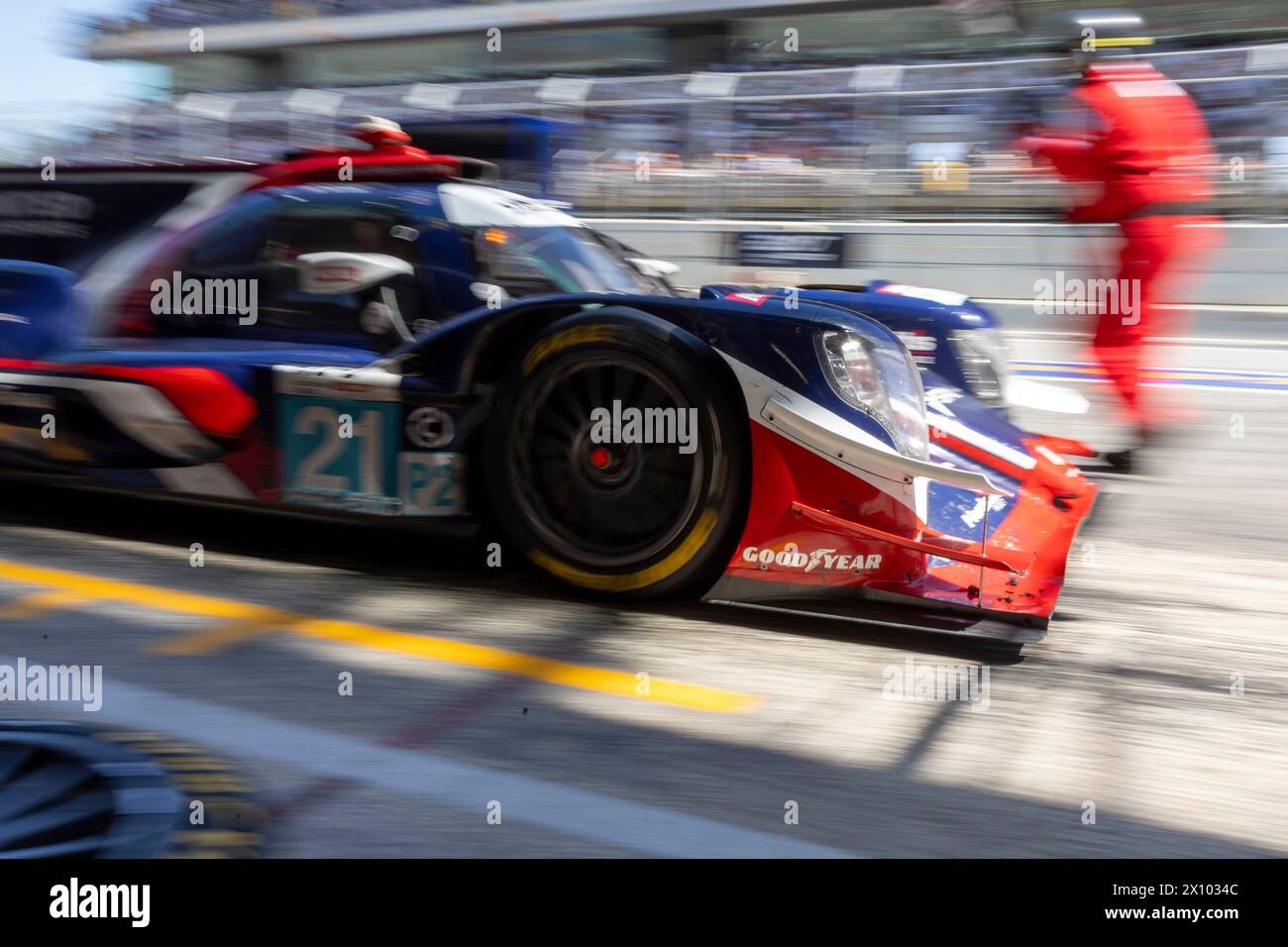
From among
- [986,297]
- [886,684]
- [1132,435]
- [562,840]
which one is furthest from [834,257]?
[562,840]

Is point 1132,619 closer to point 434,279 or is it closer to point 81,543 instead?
point 434,279

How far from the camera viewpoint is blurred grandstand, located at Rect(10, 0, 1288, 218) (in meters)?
12.4

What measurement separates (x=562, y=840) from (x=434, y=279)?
1.97 m

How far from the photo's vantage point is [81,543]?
12.3 feet

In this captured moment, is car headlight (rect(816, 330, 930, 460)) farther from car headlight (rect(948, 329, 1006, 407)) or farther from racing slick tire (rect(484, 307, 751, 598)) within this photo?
car headlight (rect(948, 329, 1006, 407))

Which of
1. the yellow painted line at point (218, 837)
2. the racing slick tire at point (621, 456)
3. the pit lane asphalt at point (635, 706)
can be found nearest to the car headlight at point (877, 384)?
the racing slick tire at point (621, 456)

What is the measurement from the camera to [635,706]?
2564 mm

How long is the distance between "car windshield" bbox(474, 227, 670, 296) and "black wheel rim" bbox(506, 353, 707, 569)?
467mm

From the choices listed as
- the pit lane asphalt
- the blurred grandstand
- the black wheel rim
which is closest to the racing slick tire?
the black wheel rim

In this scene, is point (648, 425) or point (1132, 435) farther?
point (1132, 435)

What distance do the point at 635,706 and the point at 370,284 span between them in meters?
1.53

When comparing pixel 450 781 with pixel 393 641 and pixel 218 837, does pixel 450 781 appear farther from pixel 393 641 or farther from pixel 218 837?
pixel 393 641

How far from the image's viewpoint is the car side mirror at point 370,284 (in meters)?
3.39

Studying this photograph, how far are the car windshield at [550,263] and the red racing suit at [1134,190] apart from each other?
2294mm
